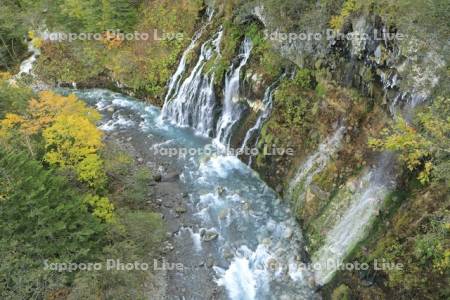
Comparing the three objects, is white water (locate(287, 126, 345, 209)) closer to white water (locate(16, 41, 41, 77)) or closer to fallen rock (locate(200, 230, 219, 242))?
fallen rock (locate(200, 230, 219, 242))

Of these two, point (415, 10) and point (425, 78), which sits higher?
point (415, 10)

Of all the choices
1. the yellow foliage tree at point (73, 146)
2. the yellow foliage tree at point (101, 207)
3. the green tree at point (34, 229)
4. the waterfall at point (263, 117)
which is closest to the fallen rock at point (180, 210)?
the yellow foliage tree at point (101, 207)

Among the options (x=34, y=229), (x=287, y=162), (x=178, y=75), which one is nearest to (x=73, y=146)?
(x=34, y=229)

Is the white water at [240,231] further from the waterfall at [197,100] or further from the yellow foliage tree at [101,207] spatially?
the yellow foliage tree at [101,207]

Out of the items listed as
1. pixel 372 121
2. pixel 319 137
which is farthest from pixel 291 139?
pixel 372 121

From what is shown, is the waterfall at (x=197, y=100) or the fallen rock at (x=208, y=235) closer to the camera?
the fallen rock at (x=208, y=235)

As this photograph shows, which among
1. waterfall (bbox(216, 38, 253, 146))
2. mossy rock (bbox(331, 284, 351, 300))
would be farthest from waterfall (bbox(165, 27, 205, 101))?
mossy rock (bbox(331, 284, 351, 300))

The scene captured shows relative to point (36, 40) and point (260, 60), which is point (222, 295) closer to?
point (260, 60)
